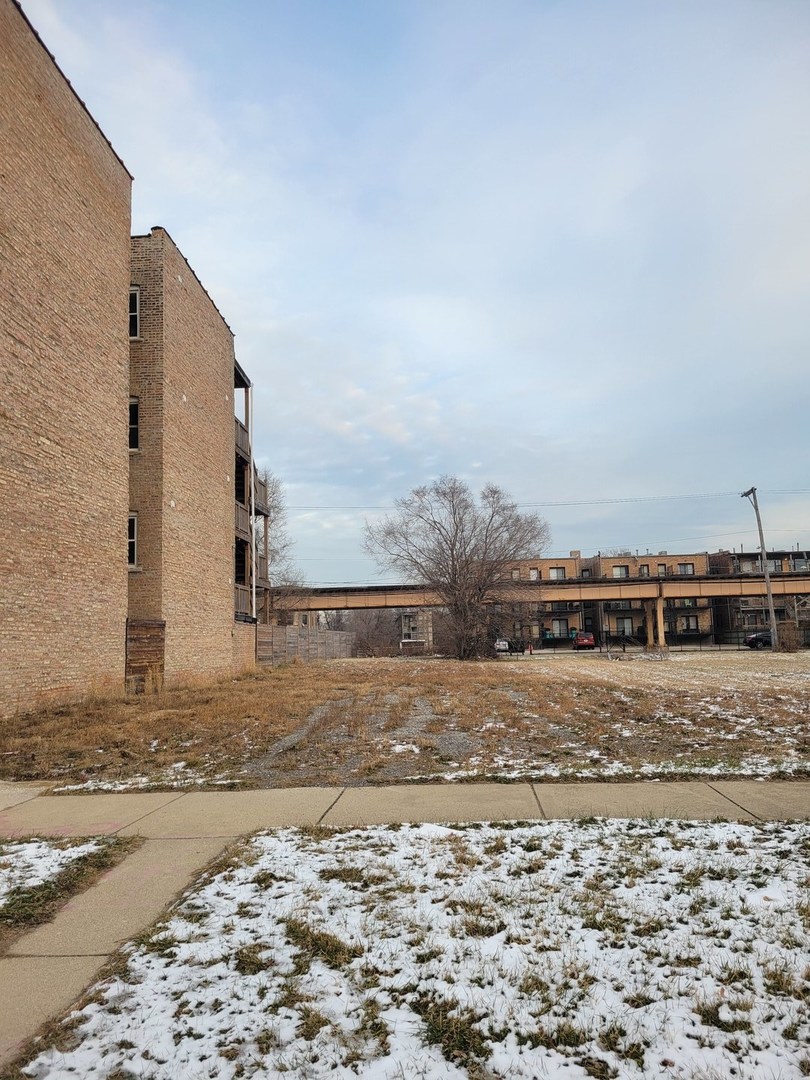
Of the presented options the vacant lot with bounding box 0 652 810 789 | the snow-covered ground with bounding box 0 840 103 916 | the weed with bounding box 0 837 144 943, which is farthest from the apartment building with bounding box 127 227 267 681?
the weed with bounding box 0 837 144 943

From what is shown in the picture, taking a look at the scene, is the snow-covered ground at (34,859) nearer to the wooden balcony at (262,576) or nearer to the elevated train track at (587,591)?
the wooden balcony at (262,576)

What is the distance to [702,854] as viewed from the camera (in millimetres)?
5020

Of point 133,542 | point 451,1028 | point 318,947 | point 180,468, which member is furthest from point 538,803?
point 180,468

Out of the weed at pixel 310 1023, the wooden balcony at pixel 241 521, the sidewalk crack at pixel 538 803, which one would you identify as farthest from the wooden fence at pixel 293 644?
the weed at pixel 310 1023

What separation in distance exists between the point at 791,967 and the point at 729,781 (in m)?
4.38

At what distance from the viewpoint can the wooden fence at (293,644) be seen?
3023cm

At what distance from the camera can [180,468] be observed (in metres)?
20.3

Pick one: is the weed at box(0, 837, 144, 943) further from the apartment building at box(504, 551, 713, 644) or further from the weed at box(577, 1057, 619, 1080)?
the apartment building at box(504, 551, 713, 644)

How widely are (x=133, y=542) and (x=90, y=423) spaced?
392 centimetres

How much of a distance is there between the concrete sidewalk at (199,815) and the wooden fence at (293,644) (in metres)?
21.6

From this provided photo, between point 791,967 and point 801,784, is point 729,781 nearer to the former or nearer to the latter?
point 801,784

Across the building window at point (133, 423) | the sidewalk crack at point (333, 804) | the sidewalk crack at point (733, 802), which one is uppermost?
the building window at point (133, 423)

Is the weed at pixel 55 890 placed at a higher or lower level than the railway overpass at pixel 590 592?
lower

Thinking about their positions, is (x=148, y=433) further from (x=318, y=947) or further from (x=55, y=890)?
(x=318, y=947)
